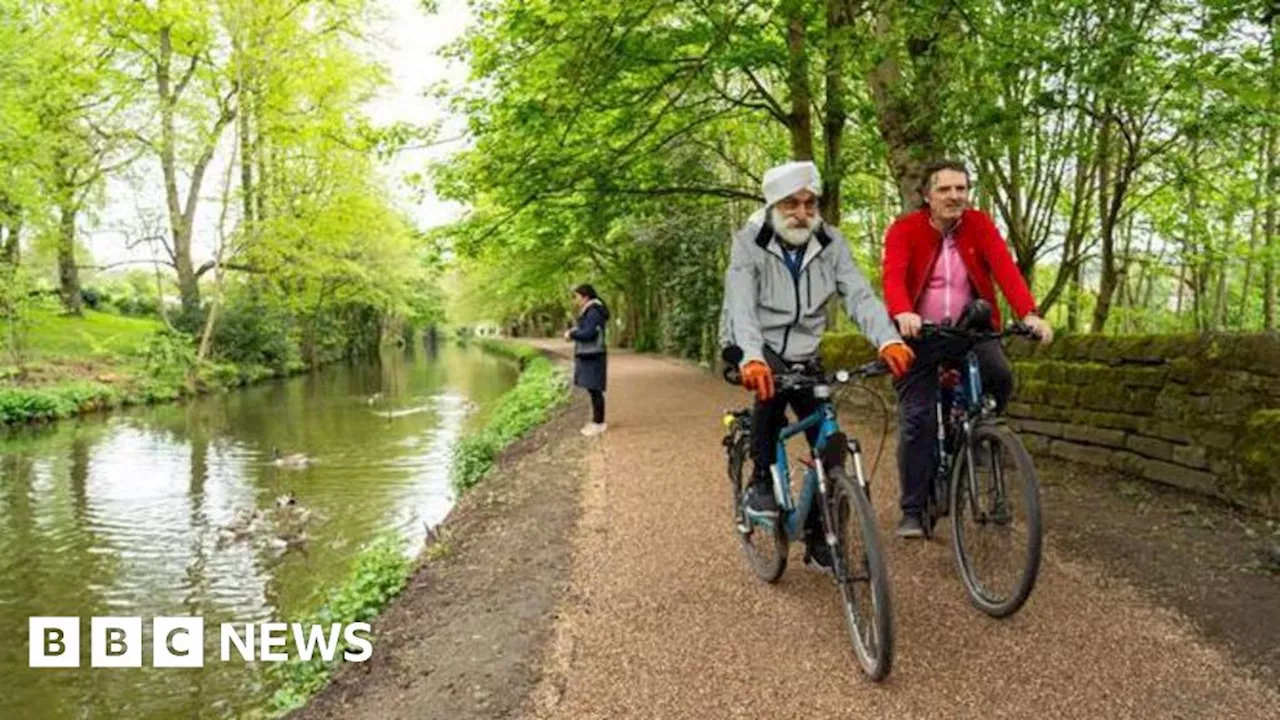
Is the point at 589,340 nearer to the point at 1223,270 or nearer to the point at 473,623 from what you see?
the point at 473,623

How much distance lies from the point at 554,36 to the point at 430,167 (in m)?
5.13

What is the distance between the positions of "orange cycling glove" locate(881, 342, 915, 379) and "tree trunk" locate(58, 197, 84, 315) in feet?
93.7

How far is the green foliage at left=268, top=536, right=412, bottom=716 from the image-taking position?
5.25 m

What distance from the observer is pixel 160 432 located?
730 inches

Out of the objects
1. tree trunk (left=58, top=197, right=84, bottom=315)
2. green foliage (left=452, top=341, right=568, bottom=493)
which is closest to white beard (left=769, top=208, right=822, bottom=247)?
green foliage (left=452, top=341, right=568, bottom=493)

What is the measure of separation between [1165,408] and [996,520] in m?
3.08

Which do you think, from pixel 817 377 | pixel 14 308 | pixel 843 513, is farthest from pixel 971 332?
pixel 14 308

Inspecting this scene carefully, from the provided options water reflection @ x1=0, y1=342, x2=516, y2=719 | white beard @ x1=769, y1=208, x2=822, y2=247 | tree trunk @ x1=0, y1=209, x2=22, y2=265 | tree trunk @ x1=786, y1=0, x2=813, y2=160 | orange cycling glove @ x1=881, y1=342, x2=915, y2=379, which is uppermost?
tree trunk @ x1=786, y1=0, x2=813, y2=160

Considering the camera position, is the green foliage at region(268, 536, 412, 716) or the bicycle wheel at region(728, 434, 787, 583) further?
the green foliage at region(268, 536, 412, 716)

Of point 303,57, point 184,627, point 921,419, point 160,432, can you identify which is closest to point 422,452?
point 160,432

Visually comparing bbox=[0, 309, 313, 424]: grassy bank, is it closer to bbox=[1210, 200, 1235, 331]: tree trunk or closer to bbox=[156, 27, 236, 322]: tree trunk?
bbox=[156, 27, 236, 322]: tree trunk

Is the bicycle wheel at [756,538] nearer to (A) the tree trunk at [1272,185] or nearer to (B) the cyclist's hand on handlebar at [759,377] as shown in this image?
(B) the cyclist's hand on handlebar at [759,377]

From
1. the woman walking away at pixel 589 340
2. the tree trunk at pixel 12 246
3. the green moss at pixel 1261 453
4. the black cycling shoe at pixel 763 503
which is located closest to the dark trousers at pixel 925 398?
the black cycling shoe at pixel 763 503

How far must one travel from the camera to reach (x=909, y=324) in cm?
Answer: 408
